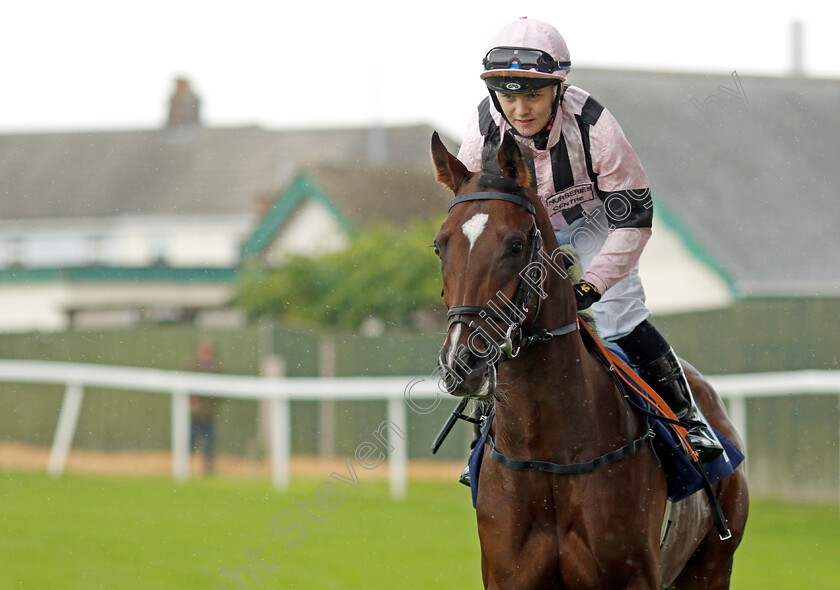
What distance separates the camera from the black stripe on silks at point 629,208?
10.5 feet

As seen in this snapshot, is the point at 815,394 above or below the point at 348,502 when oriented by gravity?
above

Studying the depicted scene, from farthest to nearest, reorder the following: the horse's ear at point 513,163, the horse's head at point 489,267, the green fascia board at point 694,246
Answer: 1. the green fascia board at point 694,246
2. the horse's ear at point 513,163
3. the horse's head at point 489,267

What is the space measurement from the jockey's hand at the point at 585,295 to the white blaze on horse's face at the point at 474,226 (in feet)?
1.49

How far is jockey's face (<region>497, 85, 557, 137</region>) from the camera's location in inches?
124

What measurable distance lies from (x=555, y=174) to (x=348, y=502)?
6.35m

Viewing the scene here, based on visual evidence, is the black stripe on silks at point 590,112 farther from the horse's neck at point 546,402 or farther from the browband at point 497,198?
the horse's neck at point 546,402

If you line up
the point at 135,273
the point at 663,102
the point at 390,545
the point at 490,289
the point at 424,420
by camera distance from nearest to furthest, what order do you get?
the point at 490,289, the point at 390,545, the point at 424,420, the point at 663,102, the point at 135,273

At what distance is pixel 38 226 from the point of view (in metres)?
38.8

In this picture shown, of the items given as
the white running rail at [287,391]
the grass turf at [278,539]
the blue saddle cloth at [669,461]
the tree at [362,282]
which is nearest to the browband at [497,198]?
the blue saddle cloth at [669,461]

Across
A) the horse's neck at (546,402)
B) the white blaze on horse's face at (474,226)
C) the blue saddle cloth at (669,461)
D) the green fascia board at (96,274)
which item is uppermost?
the green fascia board at (96,274)

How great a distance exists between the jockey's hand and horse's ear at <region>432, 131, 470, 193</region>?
44 centimetres

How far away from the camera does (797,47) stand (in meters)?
22.8

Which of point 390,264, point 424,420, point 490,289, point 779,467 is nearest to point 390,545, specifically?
point 779,467

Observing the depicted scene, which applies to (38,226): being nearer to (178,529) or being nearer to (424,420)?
(424,420)
